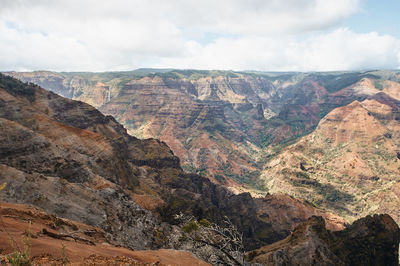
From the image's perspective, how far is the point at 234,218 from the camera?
355 feet

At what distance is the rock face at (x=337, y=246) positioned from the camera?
2095 inches

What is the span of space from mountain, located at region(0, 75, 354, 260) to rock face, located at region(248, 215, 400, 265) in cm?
2420

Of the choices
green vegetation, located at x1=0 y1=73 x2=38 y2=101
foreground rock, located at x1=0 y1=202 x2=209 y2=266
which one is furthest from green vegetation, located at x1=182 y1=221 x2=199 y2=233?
green vegetation, located at x1=0 y1=73 x2=38 y2=101

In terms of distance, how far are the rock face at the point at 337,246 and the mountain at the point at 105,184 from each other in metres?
24.2

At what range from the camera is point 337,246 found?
65.7 m

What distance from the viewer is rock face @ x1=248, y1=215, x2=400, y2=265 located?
5321cm

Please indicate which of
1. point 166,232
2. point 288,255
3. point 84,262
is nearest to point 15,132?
point 166,232

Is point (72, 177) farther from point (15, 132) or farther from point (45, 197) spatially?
point (45, 197)

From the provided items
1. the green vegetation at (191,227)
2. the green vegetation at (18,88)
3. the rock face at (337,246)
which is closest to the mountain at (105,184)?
the green vegetation at (18,88)

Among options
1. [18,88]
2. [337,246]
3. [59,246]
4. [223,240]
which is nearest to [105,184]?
[59,246]

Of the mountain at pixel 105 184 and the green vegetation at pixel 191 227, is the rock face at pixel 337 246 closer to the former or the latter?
the mountain at pixel 105 184

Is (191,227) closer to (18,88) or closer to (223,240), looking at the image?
(223,240)

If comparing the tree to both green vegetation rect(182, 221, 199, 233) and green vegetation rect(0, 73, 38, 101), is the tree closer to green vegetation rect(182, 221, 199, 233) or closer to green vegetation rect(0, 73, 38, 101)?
green vegetation rect(182, 221, 199, 233)

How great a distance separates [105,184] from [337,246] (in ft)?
198
